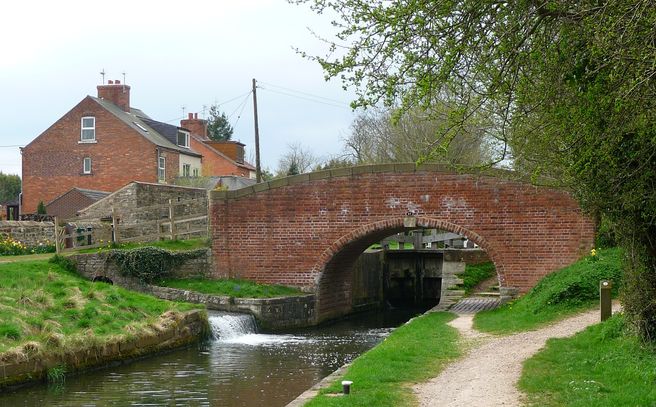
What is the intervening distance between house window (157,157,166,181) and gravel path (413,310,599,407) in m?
29.1

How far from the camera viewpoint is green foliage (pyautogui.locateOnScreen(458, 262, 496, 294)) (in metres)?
28.0

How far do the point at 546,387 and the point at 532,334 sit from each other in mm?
5655

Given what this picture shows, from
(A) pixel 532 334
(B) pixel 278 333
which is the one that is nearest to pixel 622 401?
(A) pixel 532 334

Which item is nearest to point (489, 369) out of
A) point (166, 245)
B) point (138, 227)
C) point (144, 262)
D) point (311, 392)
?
point (311, 392)

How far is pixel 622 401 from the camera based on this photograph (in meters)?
9.01

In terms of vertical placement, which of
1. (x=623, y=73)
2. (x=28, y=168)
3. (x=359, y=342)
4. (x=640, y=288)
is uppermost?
(x=28, y=168)

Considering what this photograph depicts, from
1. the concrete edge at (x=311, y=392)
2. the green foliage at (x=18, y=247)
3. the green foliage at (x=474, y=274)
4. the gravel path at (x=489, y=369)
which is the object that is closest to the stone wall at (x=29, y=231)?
the green foliage at (x=18, y=247)

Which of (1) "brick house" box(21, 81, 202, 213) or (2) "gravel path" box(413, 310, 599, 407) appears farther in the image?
(1) "brick house" box(21, 81, 202, 213)

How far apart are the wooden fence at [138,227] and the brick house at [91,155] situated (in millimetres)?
13769

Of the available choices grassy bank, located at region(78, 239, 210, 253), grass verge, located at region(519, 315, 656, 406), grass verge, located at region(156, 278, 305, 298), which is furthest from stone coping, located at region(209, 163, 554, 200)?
grass verge, located at region(519, 315, 656, 406)

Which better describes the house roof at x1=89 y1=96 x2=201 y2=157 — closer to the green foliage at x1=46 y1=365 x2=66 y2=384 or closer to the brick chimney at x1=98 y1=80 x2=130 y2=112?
the brick chimney at x1=98 y1=80 x2=130 y2=112

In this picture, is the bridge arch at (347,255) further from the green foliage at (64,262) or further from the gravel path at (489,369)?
the green foliage at (64,262)

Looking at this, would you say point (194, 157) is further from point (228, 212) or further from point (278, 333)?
point (278, 333)

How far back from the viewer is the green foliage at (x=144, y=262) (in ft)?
79.7
